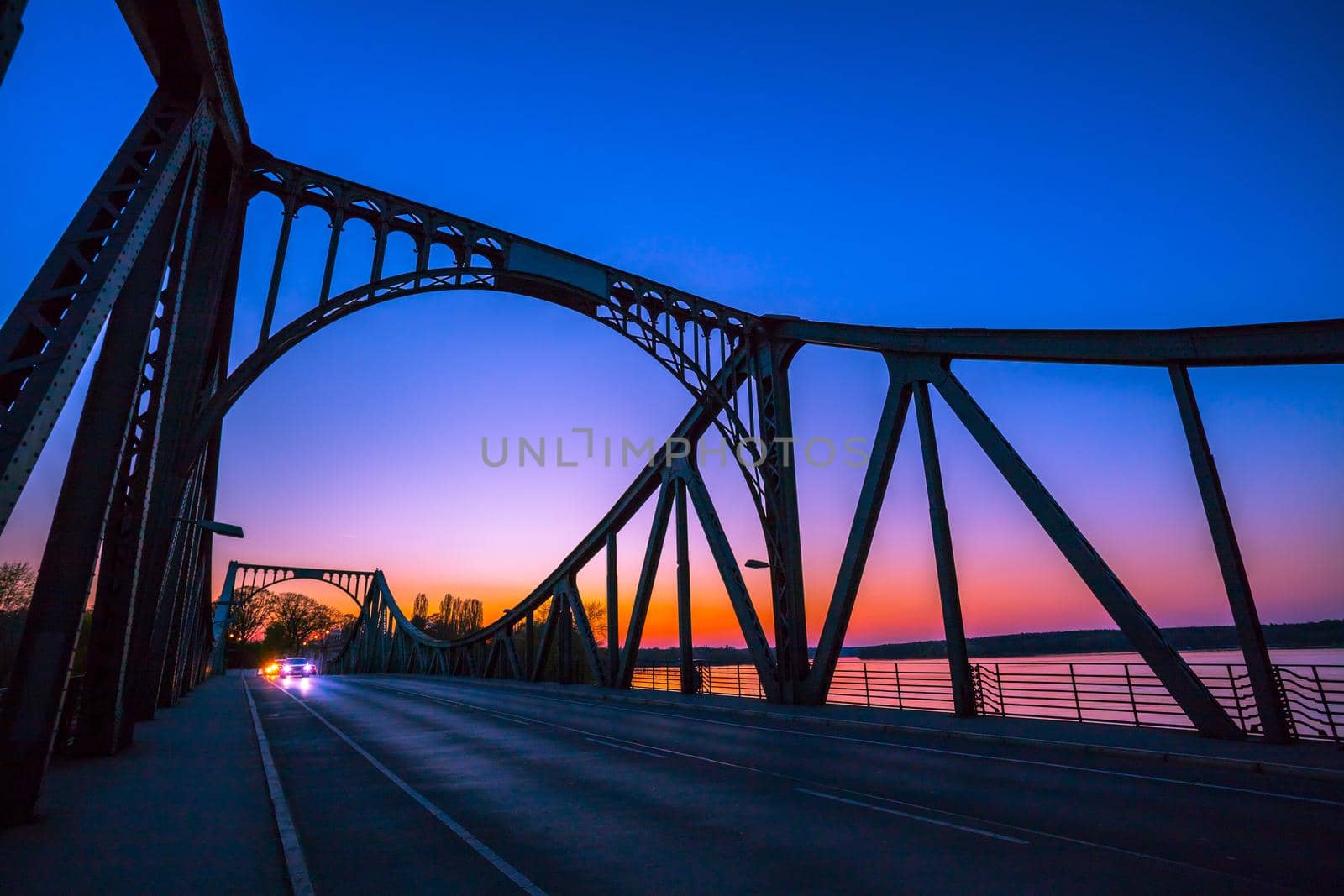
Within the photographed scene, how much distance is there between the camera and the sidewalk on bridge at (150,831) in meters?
5.33

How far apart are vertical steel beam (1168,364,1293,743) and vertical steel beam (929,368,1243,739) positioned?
59cm

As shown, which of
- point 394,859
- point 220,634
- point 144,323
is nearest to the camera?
point 394,859

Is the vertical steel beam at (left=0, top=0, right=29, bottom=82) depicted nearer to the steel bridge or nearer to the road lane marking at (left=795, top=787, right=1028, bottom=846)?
the steel bridge

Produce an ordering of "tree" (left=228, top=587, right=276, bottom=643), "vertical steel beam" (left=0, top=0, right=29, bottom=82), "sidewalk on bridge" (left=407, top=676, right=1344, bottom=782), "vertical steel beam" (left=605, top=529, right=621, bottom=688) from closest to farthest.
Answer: "vertical steel beam" (left=0, top=0, right=29, bottom=82), "sidewalk on bridge" (left=407, top=676, right=1344, bottom=782), "vertical steel beam" (left=605, top=529, right=621, bottom=688), "tree" (left=228, top=587, right=276, bottom=643)

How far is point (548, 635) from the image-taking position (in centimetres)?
3388

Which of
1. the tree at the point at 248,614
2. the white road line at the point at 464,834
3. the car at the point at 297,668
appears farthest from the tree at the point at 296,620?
the white road line at the point at 464,834

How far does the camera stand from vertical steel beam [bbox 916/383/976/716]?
1480cm

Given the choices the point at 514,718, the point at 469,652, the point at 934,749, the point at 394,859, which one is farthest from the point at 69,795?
the point at 469,652

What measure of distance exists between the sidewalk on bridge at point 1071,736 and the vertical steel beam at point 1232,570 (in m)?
0.53

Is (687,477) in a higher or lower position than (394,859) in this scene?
higher

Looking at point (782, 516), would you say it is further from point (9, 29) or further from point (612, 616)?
point (9, 29)

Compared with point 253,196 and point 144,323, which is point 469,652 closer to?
point 253,196

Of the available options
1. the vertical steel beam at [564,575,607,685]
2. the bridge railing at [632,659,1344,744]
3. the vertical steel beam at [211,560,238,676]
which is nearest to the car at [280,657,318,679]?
the vertical steel beam at [211,560,238,676]

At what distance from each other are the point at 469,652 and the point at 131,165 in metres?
47.0
